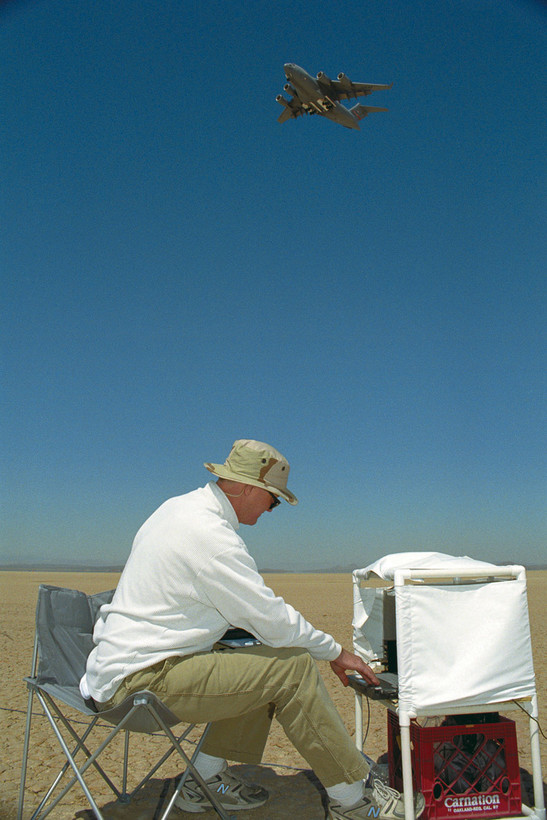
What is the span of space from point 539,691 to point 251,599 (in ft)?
15.8

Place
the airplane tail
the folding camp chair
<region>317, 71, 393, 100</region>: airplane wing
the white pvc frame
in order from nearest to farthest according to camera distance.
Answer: the folding camp chair, the white pvc frame, <region>317, 71, 393, 100</region>: airplane wing, the airplane tail

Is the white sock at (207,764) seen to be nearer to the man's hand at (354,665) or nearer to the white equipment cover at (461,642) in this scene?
the man's hand at (354,665)

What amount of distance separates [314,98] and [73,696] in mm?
20096

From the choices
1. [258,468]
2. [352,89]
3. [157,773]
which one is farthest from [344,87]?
[157,773]

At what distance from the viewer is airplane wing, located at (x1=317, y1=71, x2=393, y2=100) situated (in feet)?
64.4

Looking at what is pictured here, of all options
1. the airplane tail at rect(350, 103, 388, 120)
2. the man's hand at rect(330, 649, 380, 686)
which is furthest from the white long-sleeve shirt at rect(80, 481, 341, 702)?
the airplane tail at rect(350, 103, 388, 120)

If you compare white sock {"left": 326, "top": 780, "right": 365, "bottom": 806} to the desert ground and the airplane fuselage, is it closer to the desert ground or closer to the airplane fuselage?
the desert ground

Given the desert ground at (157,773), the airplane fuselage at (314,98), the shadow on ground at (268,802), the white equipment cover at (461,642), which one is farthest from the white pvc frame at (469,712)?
the airplane fuselage at (314,98)

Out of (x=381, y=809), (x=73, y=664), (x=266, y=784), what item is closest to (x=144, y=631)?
(x=73, y=664)

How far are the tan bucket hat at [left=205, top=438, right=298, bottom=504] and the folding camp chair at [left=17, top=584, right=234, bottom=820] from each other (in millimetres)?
900

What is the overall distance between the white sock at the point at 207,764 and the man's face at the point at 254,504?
108 cm

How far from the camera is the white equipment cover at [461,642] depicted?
247cm

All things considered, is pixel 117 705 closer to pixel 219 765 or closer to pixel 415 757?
pixel 219 765

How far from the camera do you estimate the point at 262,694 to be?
2.37 meters
